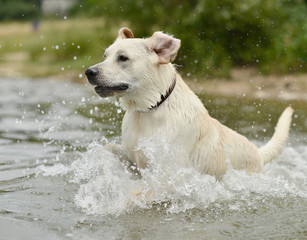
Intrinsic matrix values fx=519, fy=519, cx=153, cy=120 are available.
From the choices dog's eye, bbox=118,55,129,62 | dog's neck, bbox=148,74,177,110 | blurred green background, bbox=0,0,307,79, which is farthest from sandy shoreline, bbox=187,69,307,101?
dog's eye, bbox=118,55,129,62

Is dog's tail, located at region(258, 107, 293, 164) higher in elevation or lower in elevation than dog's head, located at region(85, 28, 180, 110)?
lower

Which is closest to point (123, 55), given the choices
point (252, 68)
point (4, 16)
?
point (252, 68)

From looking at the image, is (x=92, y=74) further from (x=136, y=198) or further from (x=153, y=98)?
(x=136, y=198)

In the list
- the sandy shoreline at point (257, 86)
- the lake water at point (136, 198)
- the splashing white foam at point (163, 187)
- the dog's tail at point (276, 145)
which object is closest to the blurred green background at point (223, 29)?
the sandy shoreline at point (257, 86)

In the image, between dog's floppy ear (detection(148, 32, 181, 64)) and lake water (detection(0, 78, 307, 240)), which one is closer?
lake water (detection(0, 78, 307, 240))

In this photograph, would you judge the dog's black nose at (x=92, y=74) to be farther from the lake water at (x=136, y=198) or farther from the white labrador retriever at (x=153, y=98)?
the lake water at (x=136, y=198)

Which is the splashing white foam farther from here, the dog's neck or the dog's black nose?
the dog's black nose

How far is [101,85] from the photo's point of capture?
16.3ft

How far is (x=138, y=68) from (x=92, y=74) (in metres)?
0.46

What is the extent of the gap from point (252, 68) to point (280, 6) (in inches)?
81.5

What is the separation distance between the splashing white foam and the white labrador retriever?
13 cm

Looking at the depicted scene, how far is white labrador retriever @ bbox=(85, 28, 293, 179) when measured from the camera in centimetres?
504

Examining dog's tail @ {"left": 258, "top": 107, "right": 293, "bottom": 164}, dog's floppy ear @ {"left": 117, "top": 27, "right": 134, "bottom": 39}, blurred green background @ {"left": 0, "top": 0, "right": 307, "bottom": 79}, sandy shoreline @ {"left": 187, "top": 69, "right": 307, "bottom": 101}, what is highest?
blurred green background @ {"left": 0, "top": 0, "right": 307, "bottom": 79}

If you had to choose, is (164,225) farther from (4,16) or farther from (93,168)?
(4,16)
